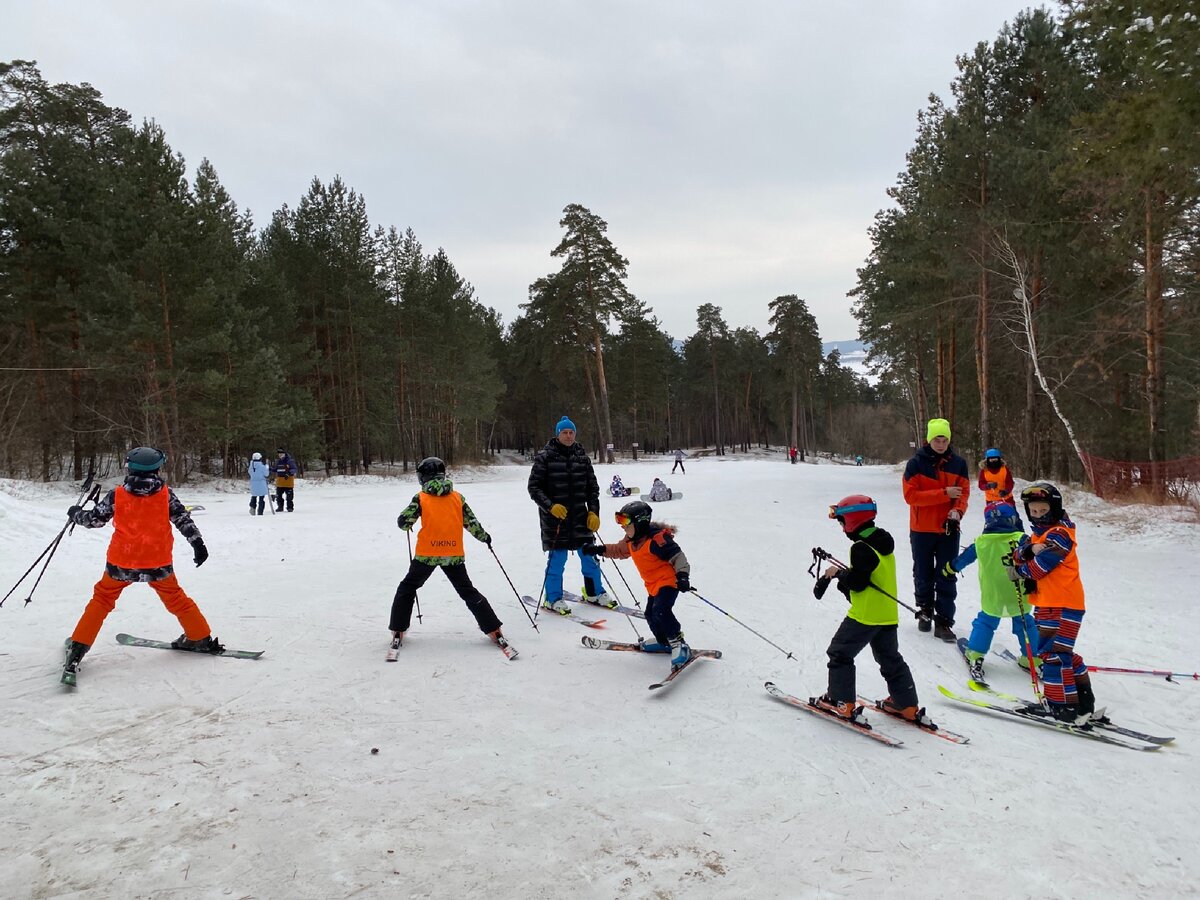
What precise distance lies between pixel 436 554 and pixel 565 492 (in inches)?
74.4

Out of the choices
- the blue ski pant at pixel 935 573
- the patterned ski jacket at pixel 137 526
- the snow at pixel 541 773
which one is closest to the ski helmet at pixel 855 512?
the snow at pixel 541 773

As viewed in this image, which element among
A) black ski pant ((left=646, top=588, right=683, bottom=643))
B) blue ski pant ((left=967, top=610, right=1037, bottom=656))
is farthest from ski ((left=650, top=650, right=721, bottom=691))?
blue ski pant ((left=967, top=610, right=1037, bottom=656))

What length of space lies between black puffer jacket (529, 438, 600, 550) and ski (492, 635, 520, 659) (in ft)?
4.74

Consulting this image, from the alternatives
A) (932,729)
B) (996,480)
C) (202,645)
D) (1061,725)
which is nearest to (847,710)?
(932,729)

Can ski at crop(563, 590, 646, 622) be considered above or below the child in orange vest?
below

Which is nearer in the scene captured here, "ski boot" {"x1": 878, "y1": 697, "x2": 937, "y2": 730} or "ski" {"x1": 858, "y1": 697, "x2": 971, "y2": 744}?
"ski" {"x1": 858, "y1": 697, "x2": 971, "y2": 744}

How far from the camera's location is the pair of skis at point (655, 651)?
512 cm

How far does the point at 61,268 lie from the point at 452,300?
2069cm

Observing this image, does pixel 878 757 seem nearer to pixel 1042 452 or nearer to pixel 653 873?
pixel 653 873

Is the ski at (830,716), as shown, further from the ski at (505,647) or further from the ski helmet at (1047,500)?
the ski at (505,647)

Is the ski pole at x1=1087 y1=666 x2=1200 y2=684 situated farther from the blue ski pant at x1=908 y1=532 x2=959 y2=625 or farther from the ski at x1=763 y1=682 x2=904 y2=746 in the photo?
the ski at x1=763 y1=682 x2=904 y2=746

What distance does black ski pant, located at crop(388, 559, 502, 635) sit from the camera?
596cm

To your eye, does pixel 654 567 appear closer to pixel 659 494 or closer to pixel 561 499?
pixel 561 499

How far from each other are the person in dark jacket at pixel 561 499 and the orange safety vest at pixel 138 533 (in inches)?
138
